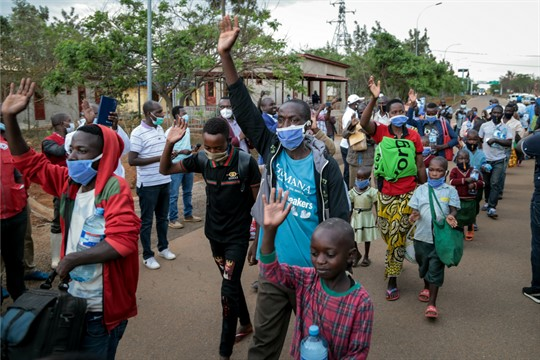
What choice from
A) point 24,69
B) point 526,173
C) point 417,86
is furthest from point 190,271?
point 417,86

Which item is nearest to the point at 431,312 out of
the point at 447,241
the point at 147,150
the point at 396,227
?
the point at 447,241

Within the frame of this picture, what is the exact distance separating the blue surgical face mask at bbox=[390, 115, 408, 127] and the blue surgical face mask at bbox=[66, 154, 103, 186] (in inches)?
124

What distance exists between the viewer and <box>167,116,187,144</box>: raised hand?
3.32 meters

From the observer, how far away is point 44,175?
9.09 ft

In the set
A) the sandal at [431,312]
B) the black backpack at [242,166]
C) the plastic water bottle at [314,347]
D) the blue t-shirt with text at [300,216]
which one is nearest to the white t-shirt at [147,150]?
the black backpack at [242,166]

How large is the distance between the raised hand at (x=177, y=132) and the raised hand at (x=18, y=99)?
971 mm

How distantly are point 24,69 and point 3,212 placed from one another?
1607 centimetres

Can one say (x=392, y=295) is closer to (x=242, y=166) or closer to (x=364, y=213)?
(x=364, y=213)

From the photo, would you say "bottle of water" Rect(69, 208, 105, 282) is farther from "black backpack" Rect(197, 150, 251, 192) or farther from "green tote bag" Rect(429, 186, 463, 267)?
"green tote bag" Rect(429, 186, 463, 267)

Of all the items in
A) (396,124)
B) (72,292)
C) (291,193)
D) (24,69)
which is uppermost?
(24,69)

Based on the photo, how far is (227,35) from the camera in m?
2.96

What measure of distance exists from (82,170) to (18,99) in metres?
0.58

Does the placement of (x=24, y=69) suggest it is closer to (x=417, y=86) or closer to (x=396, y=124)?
(x=396, y=124)

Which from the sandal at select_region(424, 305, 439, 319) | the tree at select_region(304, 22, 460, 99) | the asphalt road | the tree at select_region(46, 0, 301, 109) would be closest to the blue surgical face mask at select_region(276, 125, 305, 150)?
the asphalt road
